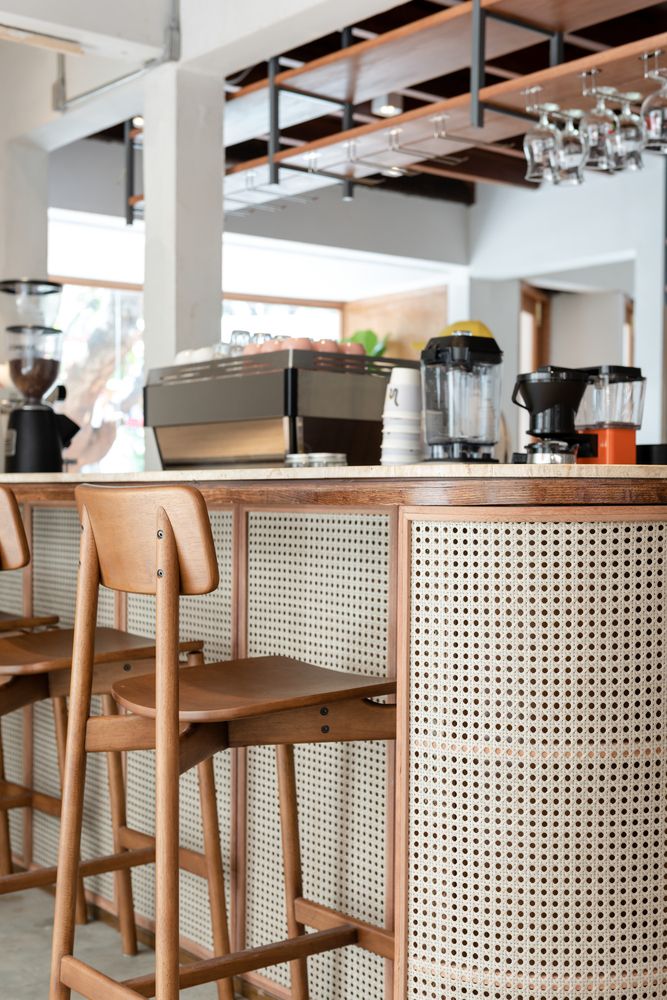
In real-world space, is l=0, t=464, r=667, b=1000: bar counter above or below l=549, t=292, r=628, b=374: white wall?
below

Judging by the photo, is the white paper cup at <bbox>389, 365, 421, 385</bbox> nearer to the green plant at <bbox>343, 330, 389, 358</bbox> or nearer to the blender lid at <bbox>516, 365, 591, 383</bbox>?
the blender lid at <bbox>516, 365, 591, 383</bbox>

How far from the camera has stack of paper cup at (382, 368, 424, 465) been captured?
96.0 inches

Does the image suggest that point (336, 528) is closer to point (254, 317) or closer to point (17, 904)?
point (17, 904)

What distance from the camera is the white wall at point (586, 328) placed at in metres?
9.93

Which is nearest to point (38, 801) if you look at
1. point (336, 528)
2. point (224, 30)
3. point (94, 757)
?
point (94, 757)

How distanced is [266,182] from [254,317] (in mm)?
5464

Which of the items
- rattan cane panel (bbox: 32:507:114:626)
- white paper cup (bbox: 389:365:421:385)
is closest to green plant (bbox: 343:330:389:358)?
rattan cane panel (bbox: 32:507:114:626)

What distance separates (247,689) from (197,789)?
99 cm

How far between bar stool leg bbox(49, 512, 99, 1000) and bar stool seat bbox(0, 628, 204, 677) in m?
0.34

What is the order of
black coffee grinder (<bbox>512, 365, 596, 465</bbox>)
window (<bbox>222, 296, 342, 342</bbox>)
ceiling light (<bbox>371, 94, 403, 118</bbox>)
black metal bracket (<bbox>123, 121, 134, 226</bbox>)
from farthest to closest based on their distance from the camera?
window (<bbox>222, 296, 342, 342</bbox>) → black metal bracket (<bbox>123, 121, 134, 226</bbox>) → ceiling light (<bbox>371, 94, 403, 118</bbox>) → black coffee grinder (<bbox>512, 365, 596, 465</bbox>)

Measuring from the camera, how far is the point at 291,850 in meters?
2.48

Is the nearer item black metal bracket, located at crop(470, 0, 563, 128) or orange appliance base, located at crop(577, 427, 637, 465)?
orange appliance base, located at crop(577, 427, 637, 465)

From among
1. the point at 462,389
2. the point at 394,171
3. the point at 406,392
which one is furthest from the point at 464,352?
the point at 394,171

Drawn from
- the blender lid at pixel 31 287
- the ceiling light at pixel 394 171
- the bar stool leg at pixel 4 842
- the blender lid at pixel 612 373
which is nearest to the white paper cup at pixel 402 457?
the blender lid at pixel 612 373
